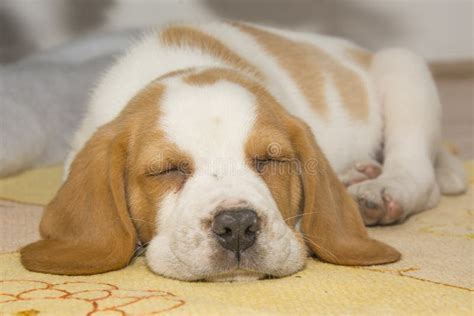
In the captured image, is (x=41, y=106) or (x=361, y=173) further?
(x=41, y=106)

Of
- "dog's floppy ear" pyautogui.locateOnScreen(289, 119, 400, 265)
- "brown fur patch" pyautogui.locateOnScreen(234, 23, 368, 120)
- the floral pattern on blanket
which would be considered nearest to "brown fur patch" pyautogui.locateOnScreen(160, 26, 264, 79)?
"brown fur patch" pyautogui.locateOnScreen(234, 23, 368, 120)

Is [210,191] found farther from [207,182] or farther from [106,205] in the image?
[106,205]

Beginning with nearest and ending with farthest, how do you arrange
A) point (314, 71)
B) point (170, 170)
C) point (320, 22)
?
point (170, 170) < point (314, 71) < point (320, 22)

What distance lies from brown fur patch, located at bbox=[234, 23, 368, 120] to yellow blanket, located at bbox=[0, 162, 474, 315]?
1.39 meters

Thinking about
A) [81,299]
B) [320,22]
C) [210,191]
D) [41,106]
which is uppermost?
[320,22]

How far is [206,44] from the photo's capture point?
4.27 m

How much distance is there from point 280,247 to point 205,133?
0.51 m

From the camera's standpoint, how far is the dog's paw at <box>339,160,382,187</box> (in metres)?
4.56

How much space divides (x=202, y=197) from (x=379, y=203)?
1297 millimetres

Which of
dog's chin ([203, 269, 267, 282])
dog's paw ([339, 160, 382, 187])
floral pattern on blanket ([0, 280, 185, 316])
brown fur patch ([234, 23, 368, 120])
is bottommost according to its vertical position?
floral pattern on blanket ([0, 280, 185, 316])

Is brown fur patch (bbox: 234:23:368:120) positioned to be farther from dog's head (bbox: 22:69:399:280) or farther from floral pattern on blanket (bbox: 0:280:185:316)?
floral pattern on blanket (bbox: 0:280:185:316)

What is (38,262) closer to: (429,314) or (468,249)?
(429,314)

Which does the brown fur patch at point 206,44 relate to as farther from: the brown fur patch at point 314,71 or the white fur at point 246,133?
the brown fur patch at point 314,71

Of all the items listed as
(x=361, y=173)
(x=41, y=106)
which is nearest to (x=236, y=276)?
(x=361, y=173)
